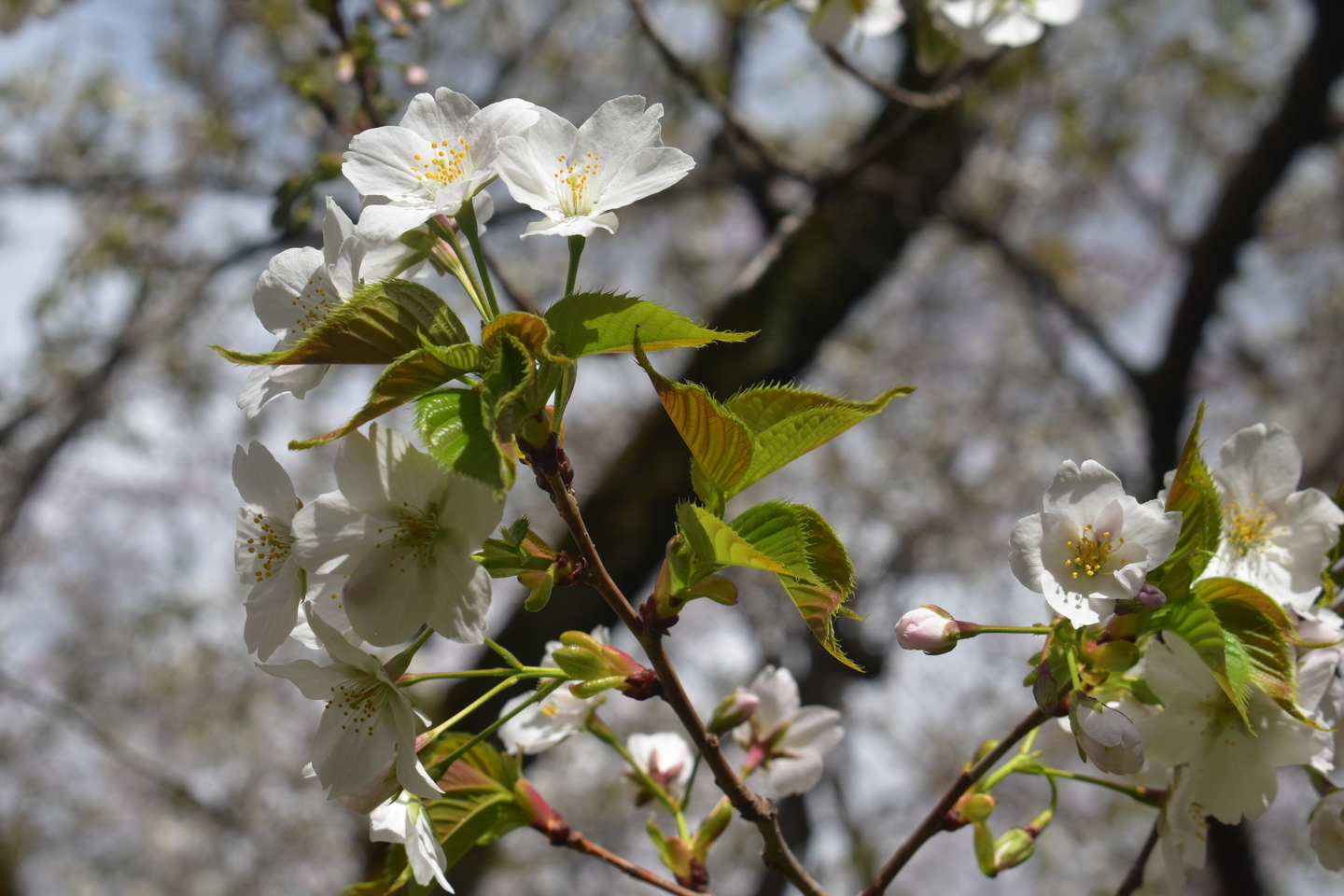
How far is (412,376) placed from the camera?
546 millimetres

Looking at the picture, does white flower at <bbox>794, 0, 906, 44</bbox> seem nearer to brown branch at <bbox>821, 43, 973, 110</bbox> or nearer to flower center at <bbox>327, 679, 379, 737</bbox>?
brown branch at <bbox>821, 43, 973, 110</bbox>

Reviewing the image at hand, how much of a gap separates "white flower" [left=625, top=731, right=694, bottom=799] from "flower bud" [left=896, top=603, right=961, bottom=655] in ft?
1.47

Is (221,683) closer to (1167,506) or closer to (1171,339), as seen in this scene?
(1171,339)

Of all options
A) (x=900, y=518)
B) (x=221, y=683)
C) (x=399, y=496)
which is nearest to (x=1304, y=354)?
(x=900, y=518)

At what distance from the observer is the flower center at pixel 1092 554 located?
28.7 inches

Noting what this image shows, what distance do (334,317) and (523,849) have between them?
734 centimetres

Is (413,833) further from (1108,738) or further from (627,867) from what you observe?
(1108,738)

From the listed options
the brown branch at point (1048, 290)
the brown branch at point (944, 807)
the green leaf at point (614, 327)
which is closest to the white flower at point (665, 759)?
the brown branch at point (944, 807)

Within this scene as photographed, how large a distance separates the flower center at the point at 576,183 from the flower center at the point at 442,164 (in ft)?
0.28

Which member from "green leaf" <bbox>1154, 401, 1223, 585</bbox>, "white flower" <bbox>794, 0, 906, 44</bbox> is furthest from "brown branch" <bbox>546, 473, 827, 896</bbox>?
"white flower" <bbox>794, 0, 906, 44</bbox>

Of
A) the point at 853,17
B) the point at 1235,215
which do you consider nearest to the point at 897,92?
the point at 853,17

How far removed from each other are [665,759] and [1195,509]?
704 mm

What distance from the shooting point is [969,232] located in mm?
3725

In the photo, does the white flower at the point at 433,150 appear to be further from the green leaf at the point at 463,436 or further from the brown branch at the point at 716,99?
the brown branch at the point at 716,99
